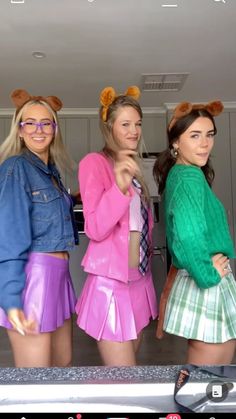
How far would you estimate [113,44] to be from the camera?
11.9 ft

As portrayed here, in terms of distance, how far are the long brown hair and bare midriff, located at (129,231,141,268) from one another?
27cm

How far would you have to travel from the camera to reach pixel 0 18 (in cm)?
313

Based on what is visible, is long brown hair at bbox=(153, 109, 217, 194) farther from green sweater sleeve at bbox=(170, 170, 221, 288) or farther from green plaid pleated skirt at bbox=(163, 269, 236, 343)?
green plaid pleated skirt at bbox=(163, 269, 236, 343)

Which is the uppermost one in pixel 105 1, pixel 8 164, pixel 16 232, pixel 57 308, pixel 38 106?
pixel 105 1

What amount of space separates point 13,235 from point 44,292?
0.23 meters

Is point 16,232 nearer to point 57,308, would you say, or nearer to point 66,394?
point 57,308

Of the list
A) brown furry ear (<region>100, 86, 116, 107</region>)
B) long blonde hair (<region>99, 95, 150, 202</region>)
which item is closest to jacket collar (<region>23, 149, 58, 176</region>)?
long blonde hair (<region>99, 95, 150, 202</region>)

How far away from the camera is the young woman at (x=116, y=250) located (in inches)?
50.5

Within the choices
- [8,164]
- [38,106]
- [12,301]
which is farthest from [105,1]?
[12,301]

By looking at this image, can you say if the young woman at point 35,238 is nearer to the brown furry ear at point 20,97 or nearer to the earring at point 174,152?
the brown furry ear at point 20,97

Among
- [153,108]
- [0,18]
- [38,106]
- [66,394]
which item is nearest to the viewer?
[66,394]

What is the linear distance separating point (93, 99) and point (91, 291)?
14.0 ft

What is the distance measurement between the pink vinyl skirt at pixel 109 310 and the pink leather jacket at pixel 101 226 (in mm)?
44

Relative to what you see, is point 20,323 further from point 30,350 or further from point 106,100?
point 106,100
